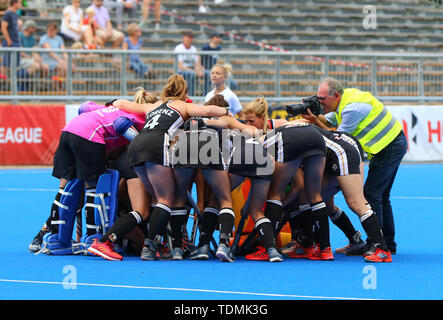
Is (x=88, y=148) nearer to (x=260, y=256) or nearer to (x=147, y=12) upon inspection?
(x=260, y=256)

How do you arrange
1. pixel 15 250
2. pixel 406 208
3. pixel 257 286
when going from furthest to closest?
pixel 406 208 < pixel 15 250 < pixel 257 286

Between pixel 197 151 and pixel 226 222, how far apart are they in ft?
2.42

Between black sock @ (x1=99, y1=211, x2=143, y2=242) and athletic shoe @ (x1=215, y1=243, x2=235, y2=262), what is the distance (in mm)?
838

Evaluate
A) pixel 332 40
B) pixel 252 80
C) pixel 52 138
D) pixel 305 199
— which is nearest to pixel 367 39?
pixel 332 40

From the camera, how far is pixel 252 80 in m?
19.3

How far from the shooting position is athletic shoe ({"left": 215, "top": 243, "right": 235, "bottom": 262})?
8000mm

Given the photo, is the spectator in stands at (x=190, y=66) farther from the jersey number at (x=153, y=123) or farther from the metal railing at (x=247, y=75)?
the jersey number at (x=153, y=123)

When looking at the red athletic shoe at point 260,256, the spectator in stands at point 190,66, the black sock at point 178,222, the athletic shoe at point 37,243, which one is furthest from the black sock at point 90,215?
the spectator in stands at point 190,66

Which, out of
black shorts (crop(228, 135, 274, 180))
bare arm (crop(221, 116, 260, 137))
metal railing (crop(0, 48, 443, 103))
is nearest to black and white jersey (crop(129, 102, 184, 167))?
bare arm (crop(221, 116, 260, 137))

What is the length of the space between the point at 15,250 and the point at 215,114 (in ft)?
8.28

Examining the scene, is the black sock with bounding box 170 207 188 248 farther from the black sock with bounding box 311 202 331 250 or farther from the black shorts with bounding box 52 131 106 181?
the black sock with bounding box 311 202 331 250

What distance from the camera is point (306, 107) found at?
8734 mm

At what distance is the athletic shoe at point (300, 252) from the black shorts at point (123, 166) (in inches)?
68.3
